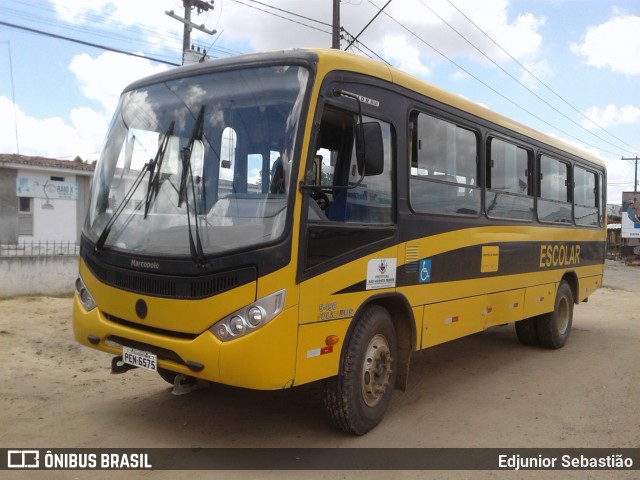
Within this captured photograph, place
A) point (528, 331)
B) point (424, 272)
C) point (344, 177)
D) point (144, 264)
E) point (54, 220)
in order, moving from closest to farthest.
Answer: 1. point (144, 264)
2. point (344, 177)
3. point (424, 272)
4. point (528, 331)
5. point (54, 220)

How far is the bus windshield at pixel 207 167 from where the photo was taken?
3.93 meters

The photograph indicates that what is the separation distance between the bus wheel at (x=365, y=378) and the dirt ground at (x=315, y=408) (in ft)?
0.67

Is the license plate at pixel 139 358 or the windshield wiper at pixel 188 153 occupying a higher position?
the windshield wiper at pixel 188 153

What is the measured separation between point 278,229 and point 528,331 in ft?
20.0

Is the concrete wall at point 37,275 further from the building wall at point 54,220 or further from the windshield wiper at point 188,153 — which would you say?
the windshield wiper at point 188,153

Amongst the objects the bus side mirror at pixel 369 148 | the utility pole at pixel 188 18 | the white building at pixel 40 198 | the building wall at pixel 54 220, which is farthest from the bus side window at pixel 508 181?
the utility pole at pixel 188 18

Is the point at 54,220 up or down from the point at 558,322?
up

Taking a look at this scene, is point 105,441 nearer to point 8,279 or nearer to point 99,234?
point 99,234

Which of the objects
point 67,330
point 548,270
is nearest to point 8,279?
point 67,330

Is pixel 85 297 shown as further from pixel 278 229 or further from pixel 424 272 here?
pixel 424 272

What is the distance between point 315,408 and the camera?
5.30 meters

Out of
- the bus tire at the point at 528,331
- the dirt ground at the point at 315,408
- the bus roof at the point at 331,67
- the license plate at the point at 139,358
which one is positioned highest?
the bus roof at the point at 331,67

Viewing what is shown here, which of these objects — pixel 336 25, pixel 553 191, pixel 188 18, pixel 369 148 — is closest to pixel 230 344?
pixel 369 148

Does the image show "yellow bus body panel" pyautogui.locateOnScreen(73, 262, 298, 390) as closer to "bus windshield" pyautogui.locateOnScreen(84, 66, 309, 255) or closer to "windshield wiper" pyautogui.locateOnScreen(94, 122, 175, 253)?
"bus windshield" pyautogui.locateOnScreen(84, 66, 309, 255)
